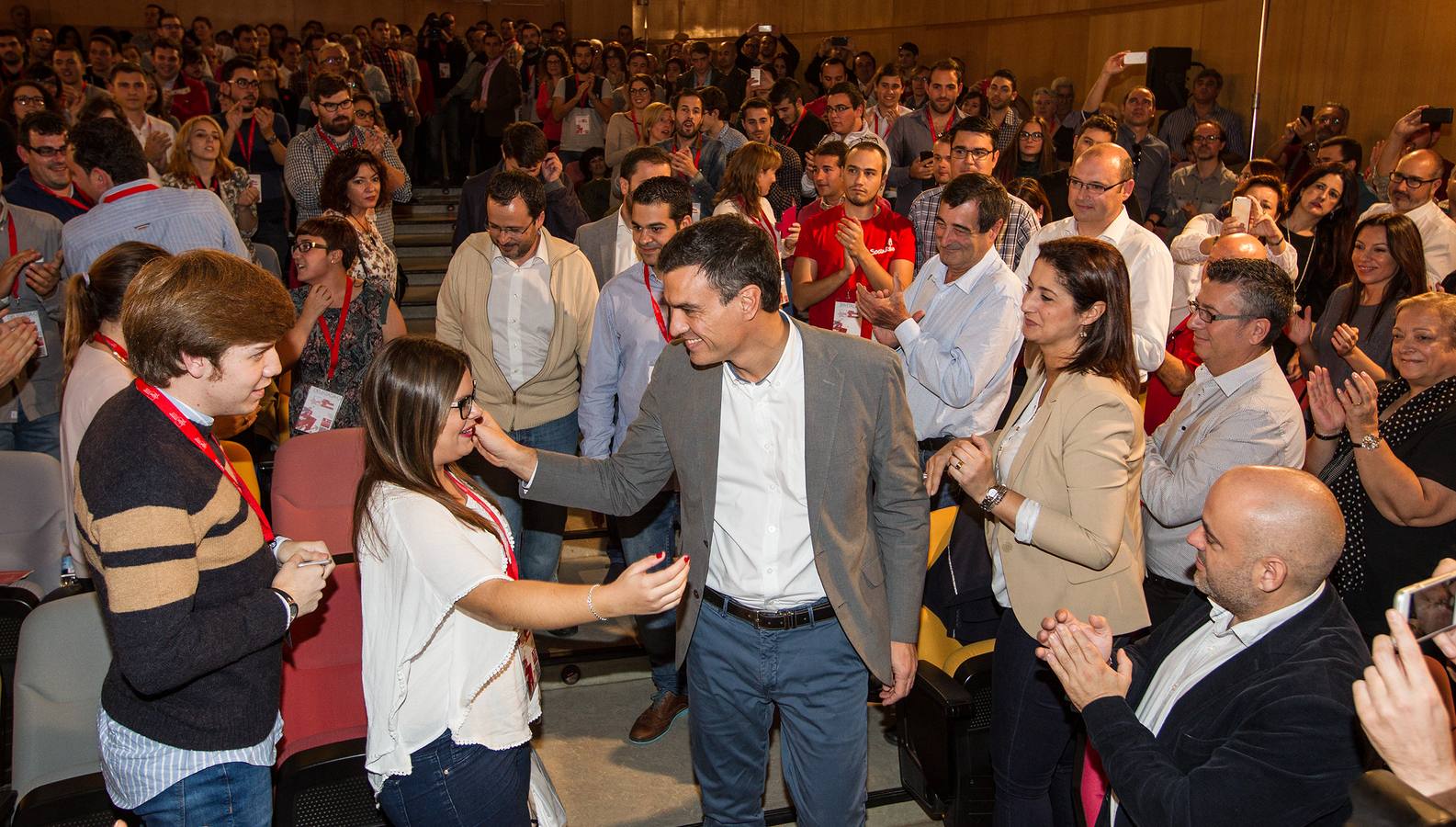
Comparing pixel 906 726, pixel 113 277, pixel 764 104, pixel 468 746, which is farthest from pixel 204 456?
pixel 764 104

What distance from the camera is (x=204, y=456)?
1.86 metres

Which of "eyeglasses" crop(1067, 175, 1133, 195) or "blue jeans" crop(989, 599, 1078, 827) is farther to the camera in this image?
"eyeglasses" crop(1067, 175, 1133, 195)

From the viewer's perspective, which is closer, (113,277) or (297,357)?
(113,277)

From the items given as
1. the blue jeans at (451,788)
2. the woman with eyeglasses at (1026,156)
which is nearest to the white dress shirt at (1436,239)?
the woman with eyeglasses at (1026,156)

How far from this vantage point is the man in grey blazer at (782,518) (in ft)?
7.47

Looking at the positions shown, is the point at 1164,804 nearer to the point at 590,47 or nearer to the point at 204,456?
the point at 204,456

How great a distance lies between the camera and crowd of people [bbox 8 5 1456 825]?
5.90 feet

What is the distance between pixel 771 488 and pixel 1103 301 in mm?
946

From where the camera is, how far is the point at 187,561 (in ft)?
5.76

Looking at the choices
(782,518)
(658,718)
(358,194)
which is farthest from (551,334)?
(782,518)

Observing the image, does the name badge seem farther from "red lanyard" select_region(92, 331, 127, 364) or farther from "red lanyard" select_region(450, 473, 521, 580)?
"red lanyard" select_region(450, 473, 521, 580)

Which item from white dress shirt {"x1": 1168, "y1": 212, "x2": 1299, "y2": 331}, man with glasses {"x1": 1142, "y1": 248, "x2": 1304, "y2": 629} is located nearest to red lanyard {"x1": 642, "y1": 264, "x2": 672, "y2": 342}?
man with glasses {"x1": 1142, "y1": 248, "x2": 1304, "y2": 629}

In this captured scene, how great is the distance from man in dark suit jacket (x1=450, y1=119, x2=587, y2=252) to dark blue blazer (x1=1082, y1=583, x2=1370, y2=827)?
4535 millimetres

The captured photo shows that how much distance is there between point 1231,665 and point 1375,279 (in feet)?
11.4
